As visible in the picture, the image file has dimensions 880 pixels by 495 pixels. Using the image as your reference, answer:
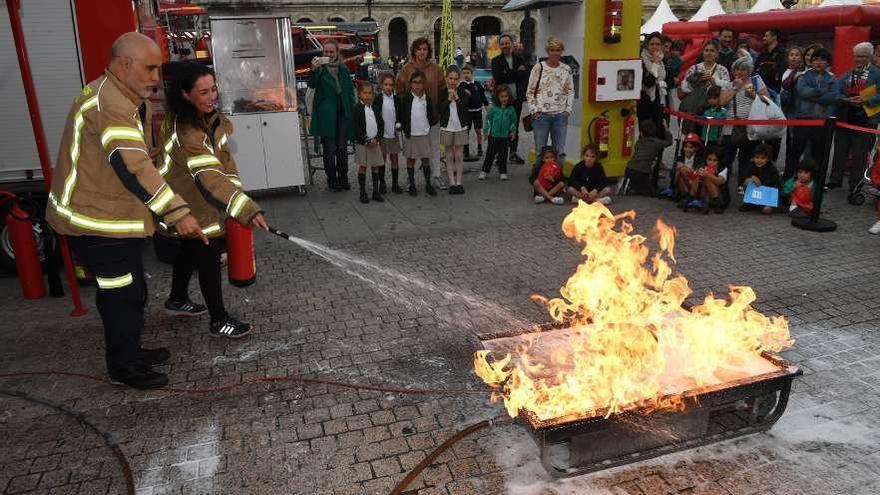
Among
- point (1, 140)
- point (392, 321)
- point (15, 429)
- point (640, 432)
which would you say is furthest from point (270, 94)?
point (640, 432)

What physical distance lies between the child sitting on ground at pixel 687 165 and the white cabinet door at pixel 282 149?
543 centimetres

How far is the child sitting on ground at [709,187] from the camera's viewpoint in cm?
817

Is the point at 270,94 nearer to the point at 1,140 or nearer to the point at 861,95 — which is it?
the point at 1,140

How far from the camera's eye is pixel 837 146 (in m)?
8.94

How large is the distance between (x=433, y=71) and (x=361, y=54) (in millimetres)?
20294

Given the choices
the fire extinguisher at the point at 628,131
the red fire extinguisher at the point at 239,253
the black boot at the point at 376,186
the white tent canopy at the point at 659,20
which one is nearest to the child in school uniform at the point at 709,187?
the fire extinguisher at the point at 628,131

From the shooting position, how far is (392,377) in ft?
14.2

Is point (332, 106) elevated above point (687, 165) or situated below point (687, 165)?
above

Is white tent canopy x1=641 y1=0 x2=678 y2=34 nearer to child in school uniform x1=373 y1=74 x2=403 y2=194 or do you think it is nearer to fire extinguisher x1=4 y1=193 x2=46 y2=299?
child in school uniform x1=373 y1=74 x2=403 y2=194

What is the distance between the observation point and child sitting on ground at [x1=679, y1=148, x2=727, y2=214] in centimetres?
817

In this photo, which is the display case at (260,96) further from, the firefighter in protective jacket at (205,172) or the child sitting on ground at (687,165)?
the child sitting on ground at (687,165)

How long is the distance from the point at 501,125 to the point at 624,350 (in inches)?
275

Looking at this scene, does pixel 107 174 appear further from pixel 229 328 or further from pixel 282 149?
pixel 282 149

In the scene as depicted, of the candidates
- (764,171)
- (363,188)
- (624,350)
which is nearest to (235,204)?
(624,350)
